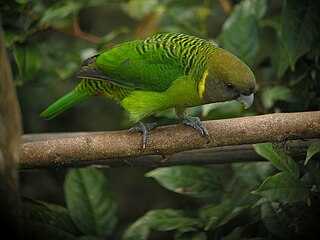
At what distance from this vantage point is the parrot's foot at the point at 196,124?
2.09 meters

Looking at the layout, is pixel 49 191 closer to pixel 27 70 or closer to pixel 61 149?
pixel 27 70

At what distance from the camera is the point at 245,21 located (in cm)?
261

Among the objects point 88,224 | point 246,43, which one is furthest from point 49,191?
point 246,43

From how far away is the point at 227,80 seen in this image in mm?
2227

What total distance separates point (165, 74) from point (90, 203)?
61cm

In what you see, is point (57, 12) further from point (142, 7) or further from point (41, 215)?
point (41, 215)

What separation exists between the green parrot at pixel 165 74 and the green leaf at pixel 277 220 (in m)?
0.43

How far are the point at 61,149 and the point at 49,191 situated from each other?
1851 mm

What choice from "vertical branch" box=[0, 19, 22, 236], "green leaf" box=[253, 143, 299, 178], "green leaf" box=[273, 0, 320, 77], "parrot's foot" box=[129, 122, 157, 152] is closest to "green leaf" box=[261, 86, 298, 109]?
"green leaf" box=[273, 0, 320, 77]

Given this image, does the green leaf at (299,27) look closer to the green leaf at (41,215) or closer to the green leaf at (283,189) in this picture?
the green leaf at (283,189)

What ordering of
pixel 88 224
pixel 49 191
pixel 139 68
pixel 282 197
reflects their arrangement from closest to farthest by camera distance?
pixel 282 197 < pixel 88 224 < pixel 139 68 < pixel 49 191

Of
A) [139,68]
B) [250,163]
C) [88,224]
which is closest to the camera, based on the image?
[88,224]

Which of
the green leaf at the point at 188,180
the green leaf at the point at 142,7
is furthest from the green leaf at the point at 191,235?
the green leaf at the point at 142,7

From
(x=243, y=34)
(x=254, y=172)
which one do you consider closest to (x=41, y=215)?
(x=254, y=172)
